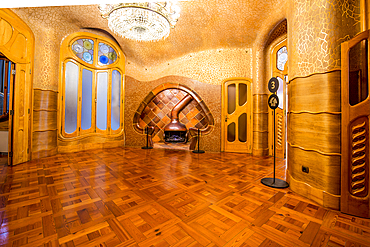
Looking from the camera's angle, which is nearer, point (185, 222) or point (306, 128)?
point (185, 222)

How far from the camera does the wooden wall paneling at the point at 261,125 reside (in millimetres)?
4449

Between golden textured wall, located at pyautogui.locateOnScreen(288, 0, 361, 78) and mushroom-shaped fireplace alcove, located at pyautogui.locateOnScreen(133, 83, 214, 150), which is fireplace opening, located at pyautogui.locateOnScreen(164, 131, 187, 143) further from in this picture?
golden textured wall, located at pyautogui.locateOnScreen(288, 0, 361, 78)

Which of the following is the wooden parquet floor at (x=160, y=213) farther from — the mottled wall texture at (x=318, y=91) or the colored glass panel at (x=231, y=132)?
the colored glass panel at (x=231, y=132)

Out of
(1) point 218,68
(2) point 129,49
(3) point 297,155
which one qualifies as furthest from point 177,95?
(3) point 297,155

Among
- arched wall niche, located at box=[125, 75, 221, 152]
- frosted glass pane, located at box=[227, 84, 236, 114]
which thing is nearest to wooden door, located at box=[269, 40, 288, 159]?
frosted glass pane, located at box=[227, 84, 236, 114]

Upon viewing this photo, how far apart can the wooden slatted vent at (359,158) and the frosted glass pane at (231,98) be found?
322cm

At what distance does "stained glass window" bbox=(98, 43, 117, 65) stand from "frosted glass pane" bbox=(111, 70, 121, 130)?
350 millimetres

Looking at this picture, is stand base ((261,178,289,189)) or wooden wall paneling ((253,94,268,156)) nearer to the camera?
stand base ((261,178,289,189))

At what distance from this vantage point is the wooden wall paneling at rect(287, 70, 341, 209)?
5.88ft

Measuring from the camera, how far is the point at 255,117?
4512 millimetres

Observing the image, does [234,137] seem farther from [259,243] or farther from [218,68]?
[259,243]

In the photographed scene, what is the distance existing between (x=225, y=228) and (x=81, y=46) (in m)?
5.31

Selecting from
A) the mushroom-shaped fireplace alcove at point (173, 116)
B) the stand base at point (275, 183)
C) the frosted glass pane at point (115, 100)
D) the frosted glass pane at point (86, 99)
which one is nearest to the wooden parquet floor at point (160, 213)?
the stand base at point (275, 183)

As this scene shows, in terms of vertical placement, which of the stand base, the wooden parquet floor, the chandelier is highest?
the chandelier
